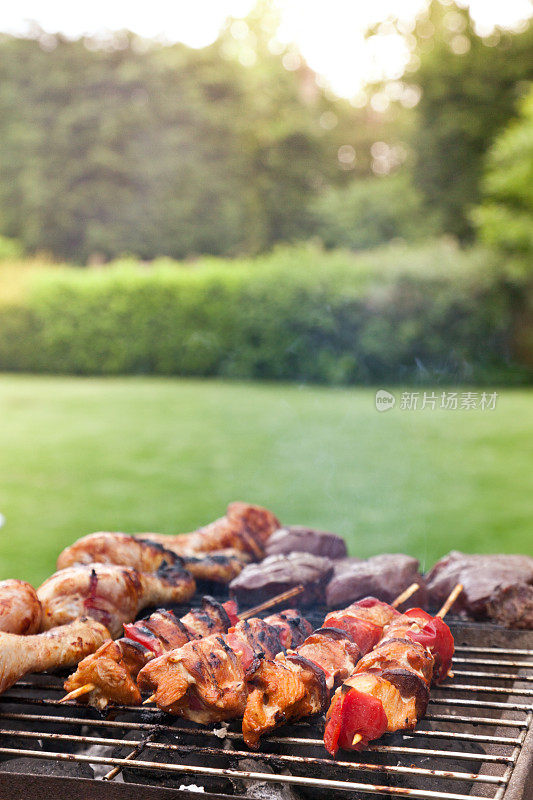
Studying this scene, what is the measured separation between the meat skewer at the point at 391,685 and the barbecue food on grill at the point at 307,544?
0.84m

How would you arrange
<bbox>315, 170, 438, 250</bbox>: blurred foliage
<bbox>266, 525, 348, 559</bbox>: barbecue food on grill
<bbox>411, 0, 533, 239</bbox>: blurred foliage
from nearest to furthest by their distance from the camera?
<bbox>266, 525, 348, 559</bbox>: barbecue food on grill, <bbox>411, 0, 533, 239</bbox>: blurred foliage, <bbox>315, 170, 438, 250</bbox>: blurred foliage

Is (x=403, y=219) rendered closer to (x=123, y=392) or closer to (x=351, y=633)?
(x=123, y=392)

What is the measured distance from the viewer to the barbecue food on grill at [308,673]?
5.27 feet

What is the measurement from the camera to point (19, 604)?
2.00 m

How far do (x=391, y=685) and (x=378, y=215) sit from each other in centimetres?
2219

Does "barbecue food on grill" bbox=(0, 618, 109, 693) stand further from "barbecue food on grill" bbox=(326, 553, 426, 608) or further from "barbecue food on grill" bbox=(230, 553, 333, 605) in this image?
"barbecue food on grill" bbox=(326, 553, 426, 608)

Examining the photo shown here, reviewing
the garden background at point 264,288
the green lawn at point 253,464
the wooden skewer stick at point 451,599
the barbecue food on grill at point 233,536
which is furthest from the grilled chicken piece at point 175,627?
→ the green lawn at point 253,464

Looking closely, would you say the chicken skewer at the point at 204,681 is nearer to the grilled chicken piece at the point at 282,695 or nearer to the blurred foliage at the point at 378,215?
the grilled chicken piece at the point at 282,695

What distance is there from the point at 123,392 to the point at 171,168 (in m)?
14.5

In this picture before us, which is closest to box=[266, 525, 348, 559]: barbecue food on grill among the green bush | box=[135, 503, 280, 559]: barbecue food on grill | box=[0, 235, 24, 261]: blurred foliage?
box=[135, 503, 280, 559]: barbecue food on grill

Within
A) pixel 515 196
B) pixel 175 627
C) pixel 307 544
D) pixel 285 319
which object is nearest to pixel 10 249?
pixel 285 319

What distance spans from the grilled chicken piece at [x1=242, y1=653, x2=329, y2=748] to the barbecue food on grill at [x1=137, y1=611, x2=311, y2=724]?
0.14ft

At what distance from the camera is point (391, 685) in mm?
1666

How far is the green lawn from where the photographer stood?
601cm
